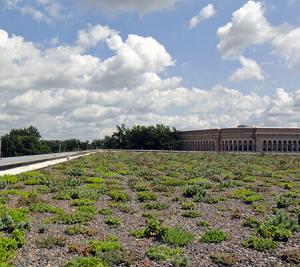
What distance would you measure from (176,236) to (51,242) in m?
3.68

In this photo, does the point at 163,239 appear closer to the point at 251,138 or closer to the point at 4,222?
the point at 4,222

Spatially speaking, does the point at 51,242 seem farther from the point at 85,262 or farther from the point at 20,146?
the point at 20,146

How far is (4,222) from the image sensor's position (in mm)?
13766

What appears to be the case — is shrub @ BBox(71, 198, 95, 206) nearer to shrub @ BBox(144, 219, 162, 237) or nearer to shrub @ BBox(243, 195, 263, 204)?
shrub @ BBox(144, 219, 162, 237)

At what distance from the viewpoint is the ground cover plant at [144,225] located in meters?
11.7

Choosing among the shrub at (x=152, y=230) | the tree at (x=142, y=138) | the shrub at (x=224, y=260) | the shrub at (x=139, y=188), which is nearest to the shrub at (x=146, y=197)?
the shrub at (x=139, y=188)

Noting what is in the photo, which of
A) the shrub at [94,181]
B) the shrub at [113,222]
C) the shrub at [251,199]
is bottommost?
the shrub at [113,222]

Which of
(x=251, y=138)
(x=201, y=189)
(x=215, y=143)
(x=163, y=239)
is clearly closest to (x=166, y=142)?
(x=215, y=143)

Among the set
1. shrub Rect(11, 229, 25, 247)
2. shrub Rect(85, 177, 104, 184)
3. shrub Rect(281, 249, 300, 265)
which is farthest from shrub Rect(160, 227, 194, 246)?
shrub Rect(85, 177, 104, 184)

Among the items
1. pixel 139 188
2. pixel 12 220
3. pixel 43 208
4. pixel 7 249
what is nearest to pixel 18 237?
pixel 7 249

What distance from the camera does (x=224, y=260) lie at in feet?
37.8

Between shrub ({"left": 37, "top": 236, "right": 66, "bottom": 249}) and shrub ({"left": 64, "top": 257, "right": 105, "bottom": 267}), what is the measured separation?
154 centimetres

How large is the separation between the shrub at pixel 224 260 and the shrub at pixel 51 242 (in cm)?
424

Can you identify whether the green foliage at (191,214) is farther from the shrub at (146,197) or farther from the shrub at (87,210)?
the shrub at (87,210)
